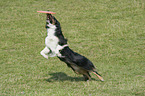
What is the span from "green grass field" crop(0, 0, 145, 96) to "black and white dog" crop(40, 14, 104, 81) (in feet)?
2.04

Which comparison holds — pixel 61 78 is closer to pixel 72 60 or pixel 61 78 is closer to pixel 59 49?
pixel 72 60

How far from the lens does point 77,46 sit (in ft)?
45.5

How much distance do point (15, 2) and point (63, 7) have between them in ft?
12.8

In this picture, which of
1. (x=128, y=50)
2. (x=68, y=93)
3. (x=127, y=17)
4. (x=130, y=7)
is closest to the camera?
(x=68, y=93)

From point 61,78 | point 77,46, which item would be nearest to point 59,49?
point 61,78

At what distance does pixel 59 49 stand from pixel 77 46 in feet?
19.2

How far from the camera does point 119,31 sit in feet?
50.1

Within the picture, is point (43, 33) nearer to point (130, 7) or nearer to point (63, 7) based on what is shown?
point (63, 7)

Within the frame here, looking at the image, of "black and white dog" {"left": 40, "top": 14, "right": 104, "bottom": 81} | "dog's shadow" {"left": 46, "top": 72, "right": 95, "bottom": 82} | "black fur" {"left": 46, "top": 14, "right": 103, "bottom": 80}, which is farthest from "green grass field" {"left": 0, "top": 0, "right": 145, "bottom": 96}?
"black and white dog" {"left": 40, "top": 14, "right": 104, "bottom": 81}

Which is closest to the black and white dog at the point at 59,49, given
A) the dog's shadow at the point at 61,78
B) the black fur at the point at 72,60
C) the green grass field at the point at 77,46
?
the black fur at the point at 72,60

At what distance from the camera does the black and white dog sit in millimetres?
7977

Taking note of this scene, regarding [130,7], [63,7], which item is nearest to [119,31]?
[130,7]

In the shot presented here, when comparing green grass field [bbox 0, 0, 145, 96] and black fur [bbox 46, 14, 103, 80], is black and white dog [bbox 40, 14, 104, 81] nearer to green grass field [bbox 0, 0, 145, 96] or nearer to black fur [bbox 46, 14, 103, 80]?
black fur [bbox 46, 14, 103, 80]

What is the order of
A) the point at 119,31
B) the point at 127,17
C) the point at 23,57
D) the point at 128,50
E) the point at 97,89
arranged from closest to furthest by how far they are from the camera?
the point at 97,89
the point at 23,57
the point at 128,50
the point at 119,31
the point at 127,17
